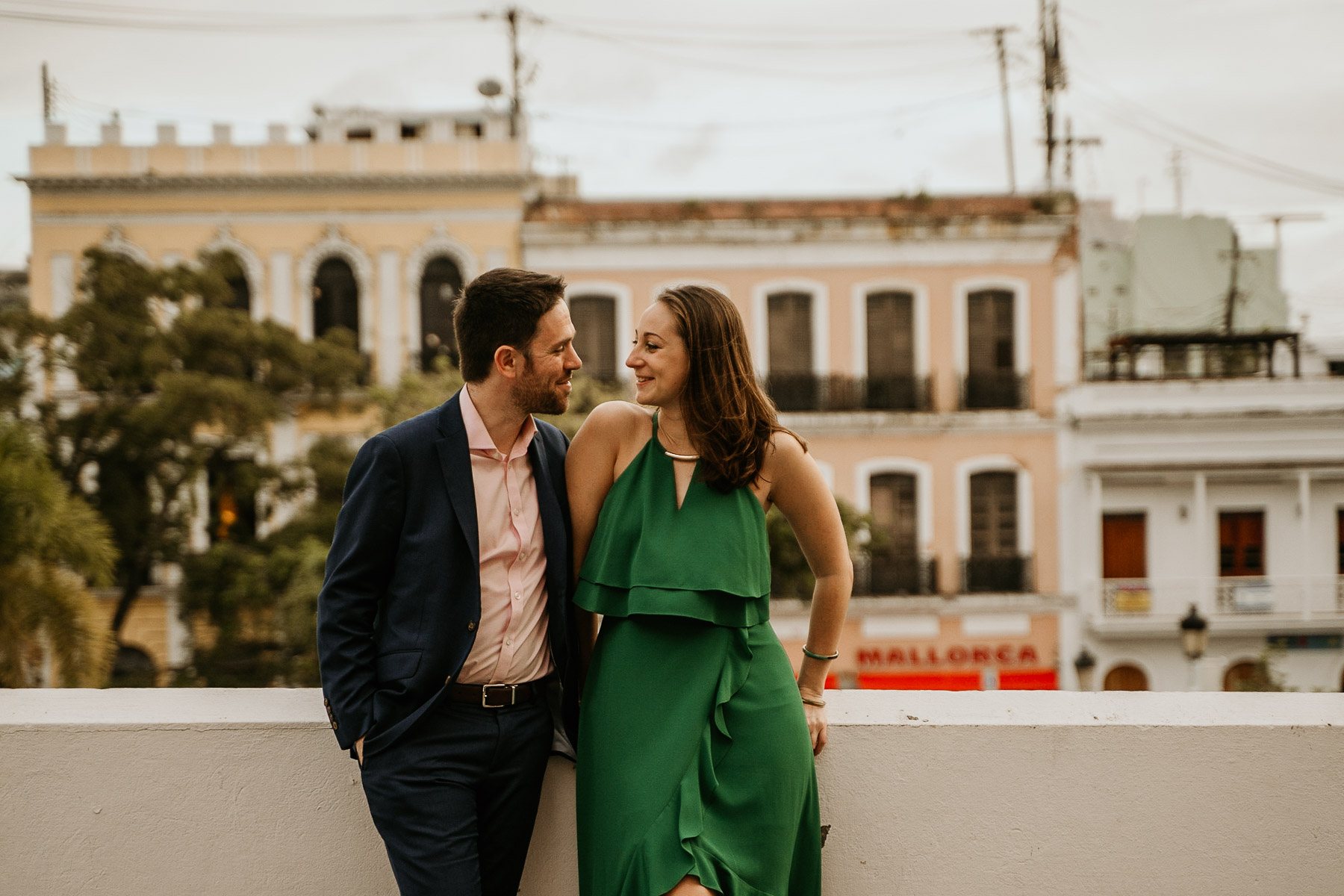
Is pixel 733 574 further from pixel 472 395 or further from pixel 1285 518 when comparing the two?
pixel 1285 518

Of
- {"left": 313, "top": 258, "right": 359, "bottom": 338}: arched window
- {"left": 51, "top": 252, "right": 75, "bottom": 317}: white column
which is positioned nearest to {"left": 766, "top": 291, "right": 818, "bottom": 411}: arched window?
{"left": 313, "top": 258, "right": 359, "bottom": 338}: arched window

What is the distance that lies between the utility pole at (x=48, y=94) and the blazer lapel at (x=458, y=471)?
1934cm

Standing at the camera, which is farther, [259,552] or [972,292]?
[972,292]

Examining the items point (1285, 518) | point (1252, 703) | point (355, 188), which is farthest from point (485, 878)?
point (1285, 518)

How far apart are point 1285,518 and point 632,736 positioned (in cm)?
1803

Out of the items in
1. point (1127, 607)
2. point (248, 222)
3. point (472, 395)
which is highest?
point (248, 222)

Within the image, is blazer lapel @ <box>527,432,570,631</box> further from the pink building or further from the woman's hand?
the pink building

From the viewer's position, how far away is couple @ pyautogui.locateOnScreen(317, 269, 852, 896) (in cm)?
198

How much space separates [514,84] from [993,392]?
9304 millimetres

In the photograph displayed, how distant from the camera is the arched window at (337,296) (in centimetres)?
1659

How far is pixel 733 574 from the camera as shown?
2098 mm

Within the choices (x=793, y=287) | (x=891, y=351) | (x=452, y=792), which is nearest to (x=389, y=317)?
(x=793, y=287)

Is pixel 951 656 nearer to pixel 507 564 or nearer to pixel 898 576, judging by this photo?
pixel 898 576

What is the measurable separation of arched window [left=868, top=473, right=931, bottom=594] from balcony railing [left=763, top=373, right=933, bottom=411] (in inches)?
46.8
